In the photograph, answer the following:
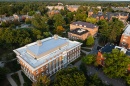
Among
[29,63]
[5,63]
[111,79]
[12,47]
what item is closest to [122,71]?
[111,79]

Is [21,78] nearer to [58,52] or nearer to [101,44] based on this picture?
[58,52]

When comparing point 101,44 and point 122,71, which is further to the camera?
point 101,44

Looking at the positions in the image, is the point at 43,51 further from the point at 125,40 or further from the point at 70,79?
the point at 125,40

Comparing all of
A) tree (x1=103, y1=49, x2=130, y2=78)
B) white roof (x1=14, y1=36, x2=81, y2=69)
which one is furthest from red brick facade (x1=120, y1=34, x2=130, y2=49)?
white roof (x1=14, y1=36, x2=81, y2=69)

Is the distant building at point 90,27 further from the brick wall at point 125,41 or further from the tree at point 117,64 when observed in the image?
the tree at point 117,64

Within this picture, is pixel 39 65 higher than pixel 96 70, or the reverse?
pixel 39 65

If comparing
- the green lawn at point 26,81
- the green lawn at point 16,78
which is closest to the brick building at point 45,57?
the green lawn at point 26,81

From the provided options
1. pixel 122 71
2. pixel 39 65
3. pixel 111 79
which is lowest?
pixel 111 79

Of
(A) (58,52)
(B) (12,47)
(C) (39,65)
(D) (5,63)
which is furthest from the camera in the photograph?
(B) (12,47)
